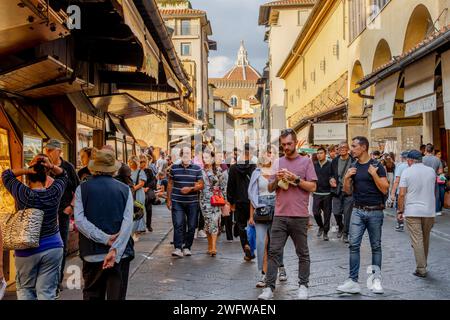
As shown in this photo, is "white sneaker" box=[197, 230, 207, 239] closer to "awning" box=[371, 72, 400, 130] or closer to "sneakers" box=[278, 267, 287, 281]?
"sneakers" box=[278, 267, 287, 281]

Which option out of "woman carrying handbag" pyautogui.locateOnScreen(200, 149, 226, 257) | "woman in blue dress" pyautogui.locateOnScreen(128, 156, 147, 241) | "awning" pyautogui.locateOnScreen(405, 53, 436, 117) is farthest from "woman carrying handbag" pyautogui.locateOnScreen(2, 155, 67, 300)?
"awning" pyautogui.locateOnScreen(405, 53, 436, 117)

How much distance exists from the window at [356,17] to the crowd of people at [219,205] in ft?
47.3

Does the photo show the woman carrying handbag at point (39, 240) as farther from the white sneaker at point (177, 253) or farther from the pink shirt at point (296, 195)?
the white sneaker at point (177, 253)

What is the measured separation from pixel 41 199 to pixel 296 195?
2.84 meters

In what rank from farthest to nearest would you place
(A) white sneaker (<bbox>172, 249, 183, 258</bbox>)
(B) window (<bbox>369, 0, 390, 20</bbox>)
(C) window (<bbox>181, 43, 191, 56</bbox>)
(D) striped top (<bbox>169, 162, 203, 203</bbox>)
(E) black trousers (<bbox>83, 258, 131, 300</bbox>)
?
(C) window (<bbox>181, 43, 191, 56</bbox>)
(B) window (<bbox>369, 0, 390, 20</bbox>)
(D) striped top (<bbox>169, 162, 203, 203</bbox>)
(A) white sneaker (<bbox>172, 249, 183, 258</bbox>)
(E) black trousers (<bbox>83, 258, 131, 300</bbox>)

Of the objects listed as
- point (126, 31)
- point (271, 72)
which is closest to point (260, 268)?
point (126, 31)

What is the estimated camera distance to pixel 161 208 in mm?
21500

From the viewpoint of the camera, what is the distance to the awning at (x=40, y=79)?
7668 millimetres

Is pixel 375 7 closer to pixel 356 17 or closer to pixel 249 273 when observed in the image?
pixel 356 17

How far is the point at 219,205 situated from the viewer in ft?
36.2

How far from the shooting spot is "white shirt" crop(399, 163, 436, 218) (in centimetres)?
851

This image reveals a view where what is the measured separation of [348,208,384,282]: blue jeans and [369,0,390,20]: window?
15.9m

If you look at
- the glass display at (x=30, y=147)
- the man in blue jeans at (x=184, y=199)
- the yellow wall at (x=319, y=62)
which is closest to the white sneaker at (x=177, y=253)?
the man in blue jeans at (x=184, y=199)
